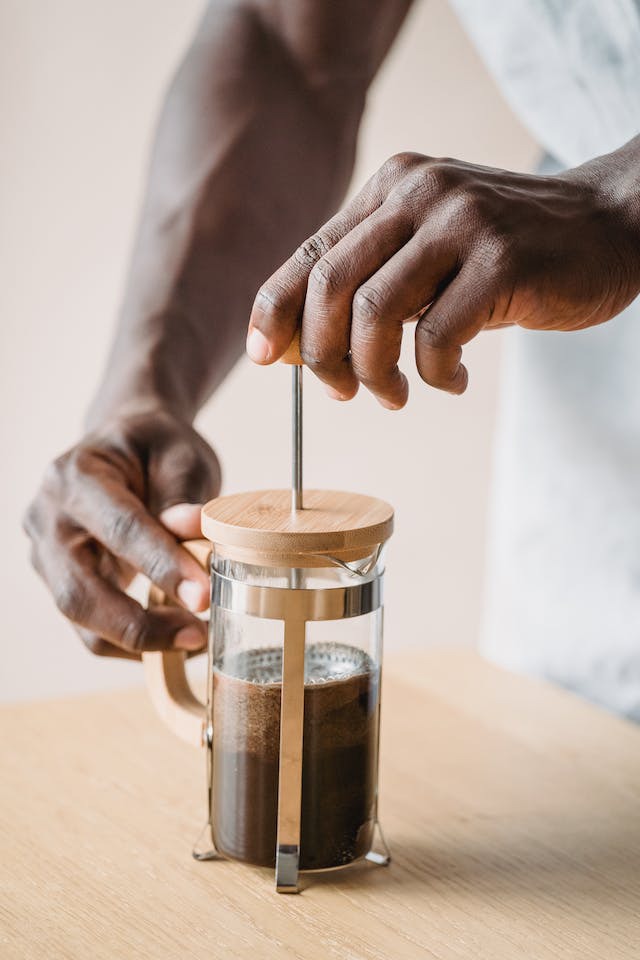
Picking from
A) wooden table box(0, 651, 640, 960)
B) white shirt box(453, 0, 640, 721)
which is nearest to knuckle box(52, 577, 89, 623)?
Answer: wooden table box(0, 651, 640, 960)

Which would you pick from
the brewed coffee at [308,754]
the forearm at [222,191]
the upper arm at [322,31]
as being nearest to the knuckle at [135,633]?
the brewed coffee at [308,754]

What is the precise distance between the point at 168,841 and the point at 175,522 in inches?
8.6

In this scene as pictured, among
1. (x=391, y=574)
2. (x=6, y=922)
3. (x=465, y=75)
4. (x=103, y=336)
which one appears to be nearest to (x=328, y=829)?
(x=6, y=922)

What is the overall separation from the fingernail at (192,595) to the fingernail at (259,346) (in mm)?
190

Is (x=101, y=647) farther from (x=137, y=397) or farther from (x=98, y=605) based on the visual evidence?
(x=137, y=397)

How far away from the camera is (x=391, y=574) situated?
2582 millimetres

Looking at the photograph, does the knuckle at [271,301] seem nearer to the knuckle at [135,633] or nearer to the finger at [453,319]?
the finger at [453,319]

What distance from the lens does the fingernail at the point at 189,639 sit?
808 millimetres

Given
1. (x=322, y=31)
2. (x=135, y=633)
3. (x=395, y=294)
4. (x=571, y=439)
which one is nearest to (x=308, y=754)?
(x=135, y=633)

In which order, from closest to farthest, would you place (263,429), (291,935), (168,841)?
(291,935) → (168,841) → (263,429)

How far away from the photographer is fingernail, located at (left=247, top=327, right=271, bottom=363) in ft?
2.13

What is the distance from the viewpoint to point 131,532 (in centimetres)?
82

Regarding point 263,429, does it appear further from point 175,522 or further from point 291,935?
point 291,935

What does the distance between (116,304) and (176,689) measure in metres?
1.50
